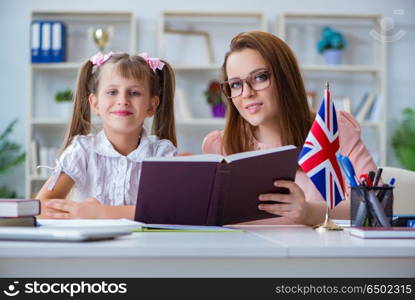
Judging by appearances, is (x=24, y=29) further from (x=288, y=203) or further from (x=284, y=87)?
(x=288, y=203)

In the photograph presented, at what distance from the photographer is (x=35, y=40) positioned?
486cm

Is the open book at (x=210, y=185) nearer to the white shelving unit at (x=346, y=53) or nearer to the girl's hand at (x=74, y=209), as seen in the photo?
the girl's hand at (x=74, y=209)

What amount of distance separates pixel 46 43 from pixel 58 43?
9 centimetres

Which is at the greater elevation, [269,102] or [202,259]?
[269,102]

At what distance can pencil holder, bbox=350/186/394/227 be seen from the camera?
1.40 metres

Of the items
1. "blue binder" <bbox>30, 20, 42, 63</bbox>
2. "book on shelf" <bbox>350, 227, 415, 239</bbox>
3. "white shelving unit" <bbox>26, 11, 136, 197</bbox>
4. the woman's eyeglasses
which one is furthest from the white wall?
"book on shelf" <bbox>350, 227, 415, 239</bbox>

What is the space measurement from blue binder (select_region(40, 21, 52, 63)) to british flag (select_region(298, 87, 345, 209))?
3.71 metres

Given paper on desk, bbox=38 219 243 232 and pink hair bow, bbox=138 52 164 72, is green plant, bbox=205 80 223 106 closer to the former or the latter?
pink hair bow, bbox=138 52 164 72

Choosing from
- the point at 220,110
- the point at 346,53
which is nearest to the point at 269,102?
the point at 220,110

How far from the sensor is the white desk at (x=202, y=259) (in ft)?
3.27

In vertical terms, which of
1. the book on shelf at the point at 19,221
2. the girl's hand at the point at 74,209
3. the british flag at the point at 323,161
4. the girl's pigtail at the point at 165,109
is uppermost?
the girl's pigtail at the point at 165,109

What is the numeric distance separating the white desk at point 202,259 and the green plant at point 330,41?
410cm

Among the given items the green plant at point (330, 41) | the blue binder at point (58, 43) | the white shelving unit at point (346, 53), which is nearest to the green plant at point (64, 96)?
the blue binder at point (58, 43)

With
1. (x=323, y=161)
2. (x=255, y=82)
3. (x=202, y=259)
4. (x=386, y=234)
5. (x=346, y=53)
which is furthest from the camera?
(x=346, y=53)
